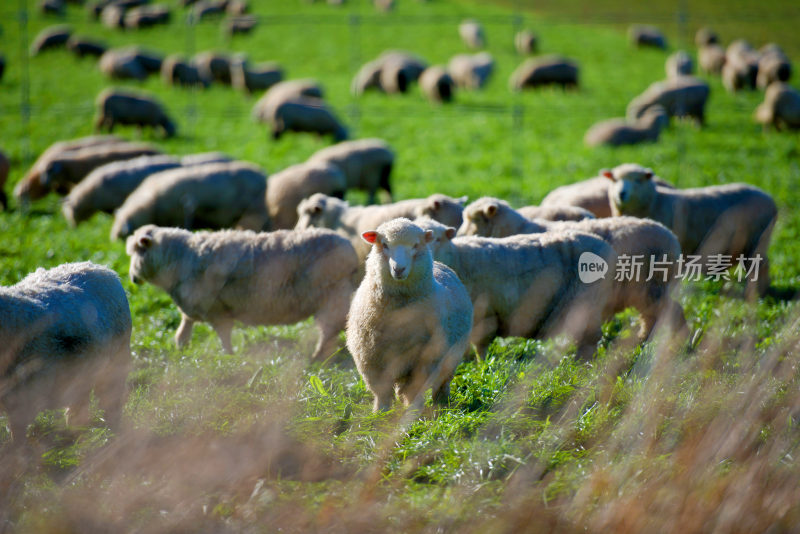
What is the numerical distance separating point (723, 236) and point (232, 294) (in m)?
4.80

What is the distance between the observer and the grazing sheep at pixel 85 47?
2833 cm

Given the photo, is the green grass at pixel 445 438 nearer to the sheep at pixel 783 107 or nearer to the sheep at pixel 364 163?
the sheep at pixel 364 163

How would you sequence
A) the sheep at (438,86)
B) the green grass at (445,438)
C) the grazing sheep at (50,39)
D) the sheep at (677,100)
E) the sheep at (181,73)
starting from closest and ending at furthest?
the green grass at (445,438) < the sheep at (677,100) < the sheep at (438,86) < the sheep at (181,73) < the grazing sheep at (50,39)

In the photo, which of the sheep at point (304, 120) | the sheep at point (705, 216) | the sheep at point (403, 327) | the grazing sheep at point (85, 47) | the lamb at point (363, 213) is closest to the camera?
the sheep at point (403, 327)

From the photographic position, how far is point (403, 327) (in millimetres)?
4469

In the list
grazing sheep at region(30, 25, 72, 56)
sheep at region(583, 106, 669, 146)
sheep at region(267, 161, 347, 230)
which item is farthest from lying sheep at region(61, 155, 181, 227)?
grazing sheep at region(30, 25, 72, 56)

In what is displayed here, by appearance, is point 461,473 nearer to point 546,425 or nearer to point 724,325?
point 546,425

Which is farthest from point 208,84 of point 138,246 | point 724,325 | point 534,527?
point 534,527

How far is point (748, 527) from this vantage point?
3330mm

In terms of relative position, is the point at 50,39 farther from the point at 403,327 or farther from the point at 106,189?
the point at 403,327

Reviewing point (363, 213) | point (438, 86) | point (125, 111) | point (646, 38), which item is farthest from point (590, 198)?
point (646, 38)

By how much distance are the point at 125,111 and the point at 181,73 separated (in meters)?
7.07

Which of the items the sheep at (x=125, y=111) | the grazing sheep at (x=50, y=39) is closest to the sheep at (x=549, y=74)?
the sheep at (x=125, y=111)

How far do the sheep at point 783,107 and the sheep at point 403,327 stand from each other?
46.2 ft
